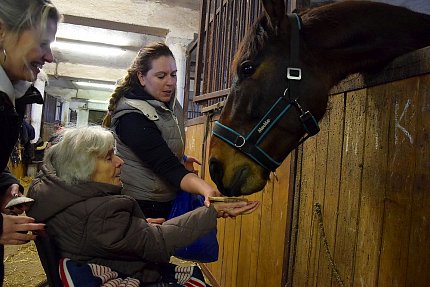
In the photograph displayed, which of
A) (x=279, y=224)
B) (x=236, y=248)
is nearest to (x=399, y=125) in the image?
(x=279, y=224)

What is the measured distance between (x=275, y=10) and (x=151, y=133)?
2.56 feet

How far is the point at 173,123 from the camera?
6.17 feet

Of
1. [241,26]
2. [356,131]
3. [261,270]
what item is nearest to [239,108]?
[356,131]

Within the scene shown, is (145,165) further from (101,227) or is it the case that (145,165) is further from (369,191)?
(369,191)

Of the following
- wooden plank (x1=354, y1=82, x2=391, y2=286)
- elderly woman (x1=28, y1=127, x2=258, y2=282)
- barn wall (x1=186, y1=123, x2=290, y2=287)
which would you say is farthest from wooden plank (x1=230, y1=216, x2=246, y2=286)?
wooden plank (x1=354, y1=82, x2=391, y2=286)

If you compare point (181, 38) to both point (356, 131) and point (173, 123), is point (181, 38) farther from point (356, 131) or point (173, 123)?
point (356, 131)

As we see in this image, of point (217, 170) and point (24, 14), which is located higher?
point (24, 14)

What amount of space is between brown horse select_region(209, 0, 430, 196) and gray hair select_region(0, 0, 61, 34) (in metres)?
0.67

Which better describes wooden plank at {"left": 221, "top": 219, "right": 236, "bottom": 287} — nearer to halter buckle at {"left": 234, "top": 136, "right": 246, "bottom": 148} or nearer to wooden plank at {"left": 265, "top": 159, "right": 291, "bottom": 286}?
wooden plank at {"left": 265, "top": 159, "right": 291, "bottom": 286}

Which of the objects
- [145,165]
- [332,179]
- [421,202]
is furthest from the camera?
[145,165]

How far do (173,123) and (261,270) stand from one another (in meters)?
0.97

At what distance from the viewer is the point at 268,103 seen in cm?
125

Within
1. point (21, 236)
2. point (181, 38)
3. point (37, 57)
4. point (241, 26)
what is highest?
point (181, 38)

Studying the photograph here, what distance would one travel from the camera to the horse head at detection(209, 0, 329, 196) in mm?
1240
